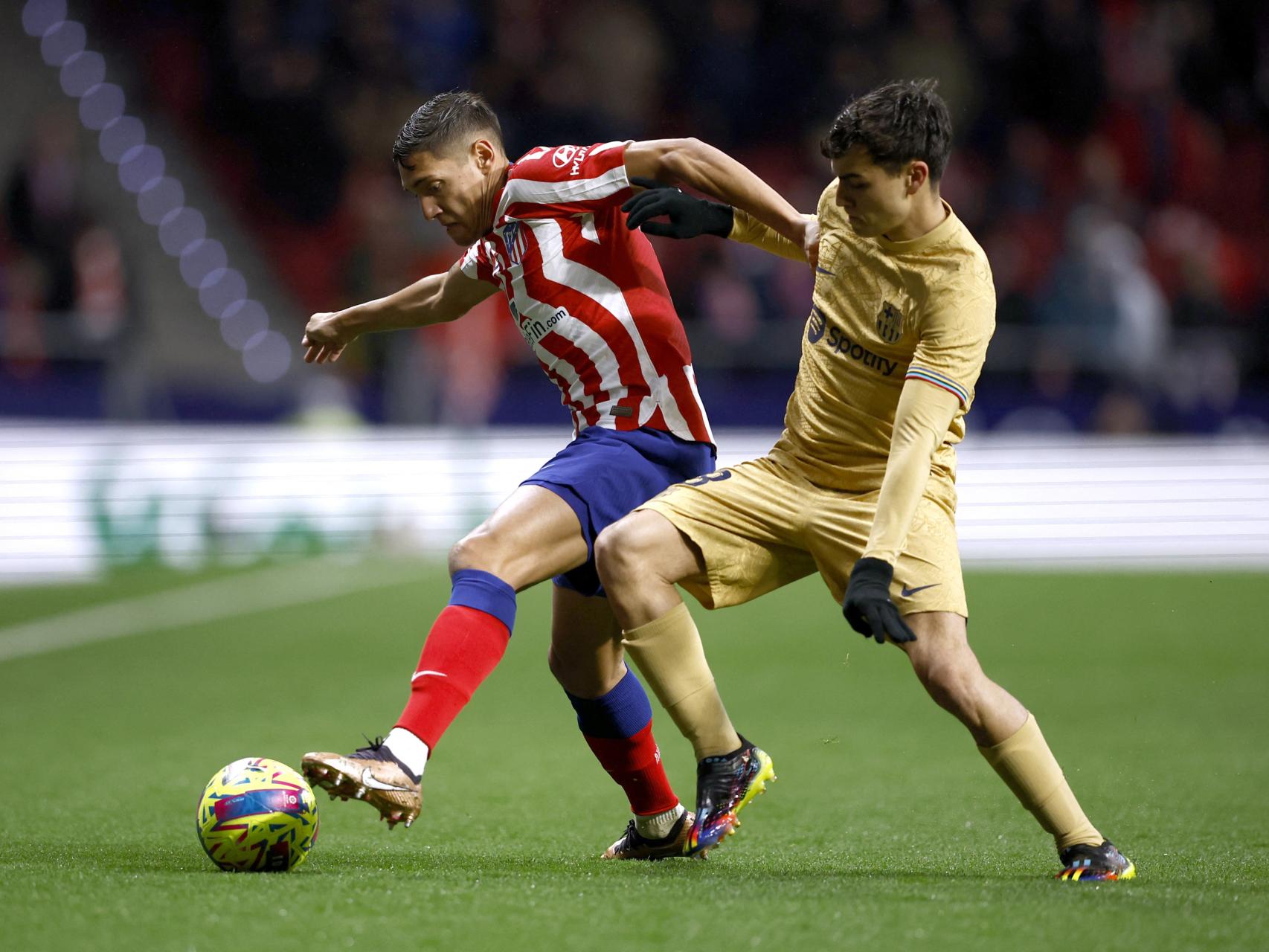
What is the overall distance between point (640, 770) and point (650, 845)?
0.66 ft

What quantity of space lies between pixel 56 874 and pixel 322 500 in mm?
9351

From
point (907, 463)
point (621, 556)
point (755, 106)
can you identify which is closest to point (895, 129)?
point (907, 463)

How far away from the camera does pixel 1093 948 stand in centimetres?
303

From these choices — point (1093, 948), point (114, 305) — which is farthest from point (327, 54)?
point (1093, 948)

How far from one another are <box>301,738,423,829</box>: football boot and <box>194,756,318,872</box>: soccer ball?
32cm

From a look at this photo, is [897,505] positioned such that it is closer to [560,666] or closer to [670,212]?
[670,212]

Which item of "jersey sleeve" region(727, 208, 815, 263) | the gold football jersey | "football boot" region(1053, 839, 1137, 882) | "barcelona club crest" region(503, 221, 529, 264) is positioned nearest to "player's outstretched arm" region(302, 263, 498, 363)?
"barcelona club crest" region(503, 221, 529, 264)

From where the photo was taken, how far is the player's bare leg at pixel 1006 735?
3.72 metres

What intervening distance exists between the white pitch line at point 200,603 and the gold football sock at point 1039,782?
21.0 feet

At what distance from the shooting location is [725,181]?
4.17 meters

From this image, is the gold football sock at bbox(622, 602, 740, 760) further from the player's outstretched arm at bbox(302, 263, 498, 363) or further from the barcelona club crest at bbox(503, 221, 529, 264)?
the player's outstretched arm at bbox(302, 263, 498, 363)

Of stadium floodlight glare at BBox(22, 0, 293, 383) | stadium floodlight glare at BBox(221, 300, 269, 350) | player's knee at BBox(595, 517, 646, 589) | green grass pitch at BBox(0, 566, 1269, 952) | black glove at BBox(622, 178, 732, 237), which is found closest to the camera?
green grass pitch at BBox(0, 566, 1269, 952)

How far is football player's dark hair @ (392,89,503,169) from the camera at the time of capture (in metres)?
Answer: 4.24

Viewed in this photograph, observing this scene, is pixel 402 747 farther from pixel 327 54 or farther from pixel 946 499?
pixel 327 54
